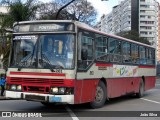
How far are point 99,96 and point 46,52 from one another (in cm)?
313

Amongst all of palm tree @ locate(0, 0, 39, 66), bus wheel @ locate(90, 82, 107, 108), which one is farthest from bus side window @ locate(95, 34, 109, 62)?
palm tree @ locate(0, 0, 39, 66)

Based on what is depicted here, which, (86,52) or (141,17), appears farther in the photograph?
(141,17)

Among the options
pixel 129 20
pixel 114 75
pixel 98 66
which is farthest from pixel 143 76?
pixel 129 20

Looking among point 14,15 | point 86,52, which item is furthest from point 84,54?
point 14,15

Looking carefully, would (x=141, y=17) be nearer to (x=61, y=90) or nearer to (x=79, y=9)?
(x=79, y=9)

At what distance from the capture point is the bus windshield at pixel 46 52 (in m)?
12.6

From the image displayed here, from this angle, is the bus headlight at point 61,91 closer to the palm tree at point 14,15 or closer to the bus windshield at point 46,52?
the bus windshield at point 46,52

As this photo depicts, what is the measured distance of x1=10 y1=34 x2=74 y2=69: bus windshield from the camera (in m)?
12.6

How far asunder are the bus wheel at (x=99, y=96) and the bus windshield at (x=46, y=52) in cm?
243

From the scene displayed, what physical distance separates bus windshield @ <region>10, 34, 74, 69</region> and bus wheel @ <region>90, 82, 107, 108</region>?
7.96ft

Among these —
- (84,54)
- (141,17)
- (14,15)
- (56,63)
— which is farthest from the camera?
(141,17)

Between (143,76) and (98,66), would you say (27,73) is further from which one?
(143,76)

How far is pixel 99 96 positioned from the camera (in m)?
14.7

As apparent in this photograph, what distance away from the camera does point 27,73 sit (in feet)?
42.3
